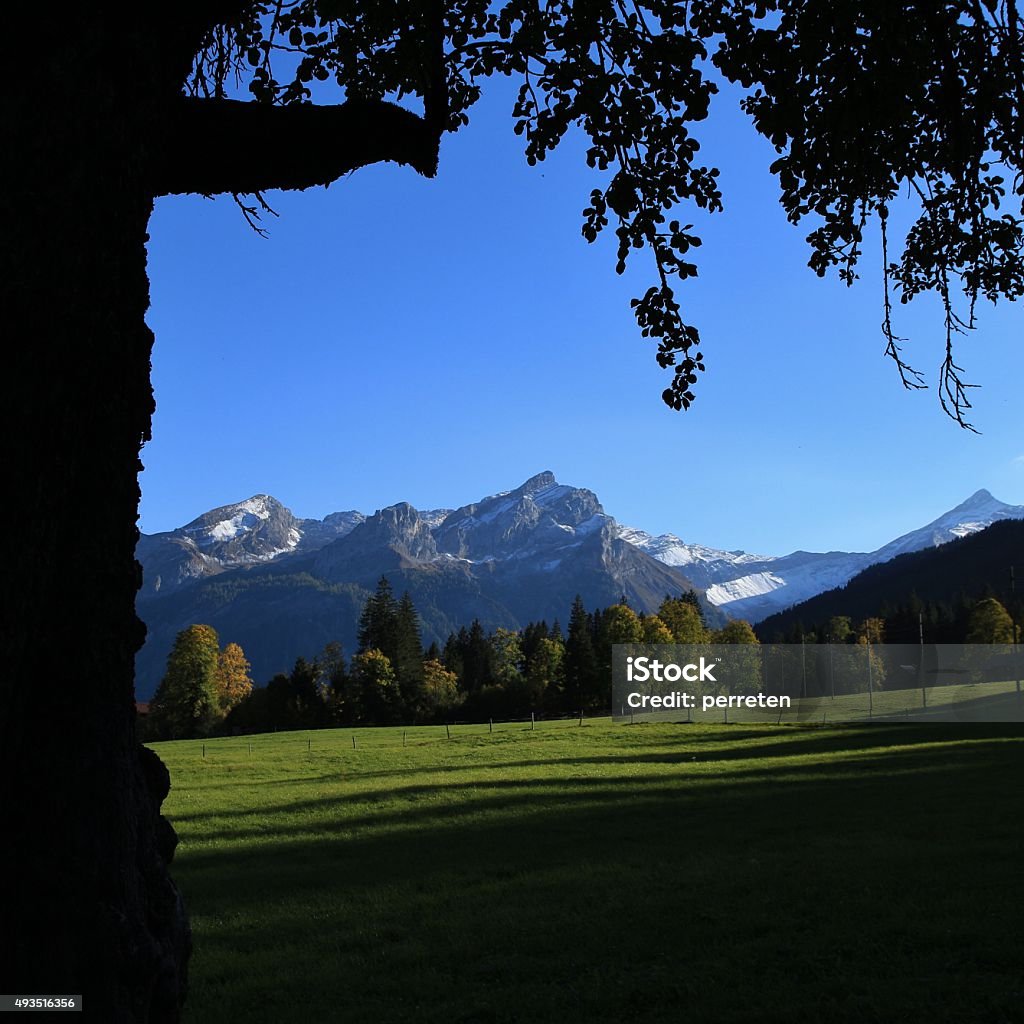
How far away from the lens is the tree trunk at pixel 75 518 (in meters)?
2.54

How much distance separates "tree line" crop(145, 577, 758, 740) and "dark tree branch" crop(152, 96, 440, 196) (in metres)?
87.4

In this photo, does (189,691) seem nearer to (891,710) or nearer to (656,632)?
(656,632)

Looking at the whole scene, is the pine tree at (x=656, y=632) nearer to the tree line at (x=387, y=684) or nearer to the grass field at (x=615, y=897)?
the tree line at (x=387, y=684)

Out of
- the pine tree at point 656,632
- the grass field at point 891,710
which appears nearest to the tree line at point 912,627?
the grass field at point 891,710

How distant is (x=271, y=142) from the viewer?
378cm

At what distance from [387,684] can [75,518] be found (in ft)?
316

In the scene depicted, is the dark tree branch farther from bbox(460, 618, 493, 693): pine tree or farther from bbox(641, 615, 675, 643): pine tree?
bbox(460, 618, 493, 693): pine tree

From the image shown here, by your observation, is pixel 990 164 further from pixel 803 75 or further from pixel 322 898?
pixel 322 898

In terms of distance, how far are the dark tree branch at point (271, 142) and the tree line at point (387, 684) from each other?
87.4 meters

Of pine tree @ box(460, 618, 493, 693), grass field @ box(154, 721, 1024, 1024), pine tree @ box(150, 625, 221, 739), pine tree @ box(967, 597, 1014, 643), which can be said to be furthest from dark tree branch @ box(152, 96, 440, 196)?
pine tree @ box(460, 618, 493, 693)

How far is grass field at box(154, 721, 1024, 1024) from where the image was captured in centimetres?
831

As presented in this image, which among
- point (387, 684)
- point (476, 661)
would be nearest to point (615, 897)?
point (387, 684)

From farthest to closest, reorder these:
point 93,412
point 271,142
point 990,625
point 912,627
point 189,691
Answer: point 912,627 → point 990,625 → point 189,691 → point 271,142 → point 93,412

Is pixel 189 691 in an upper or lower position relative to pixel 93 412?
lower
